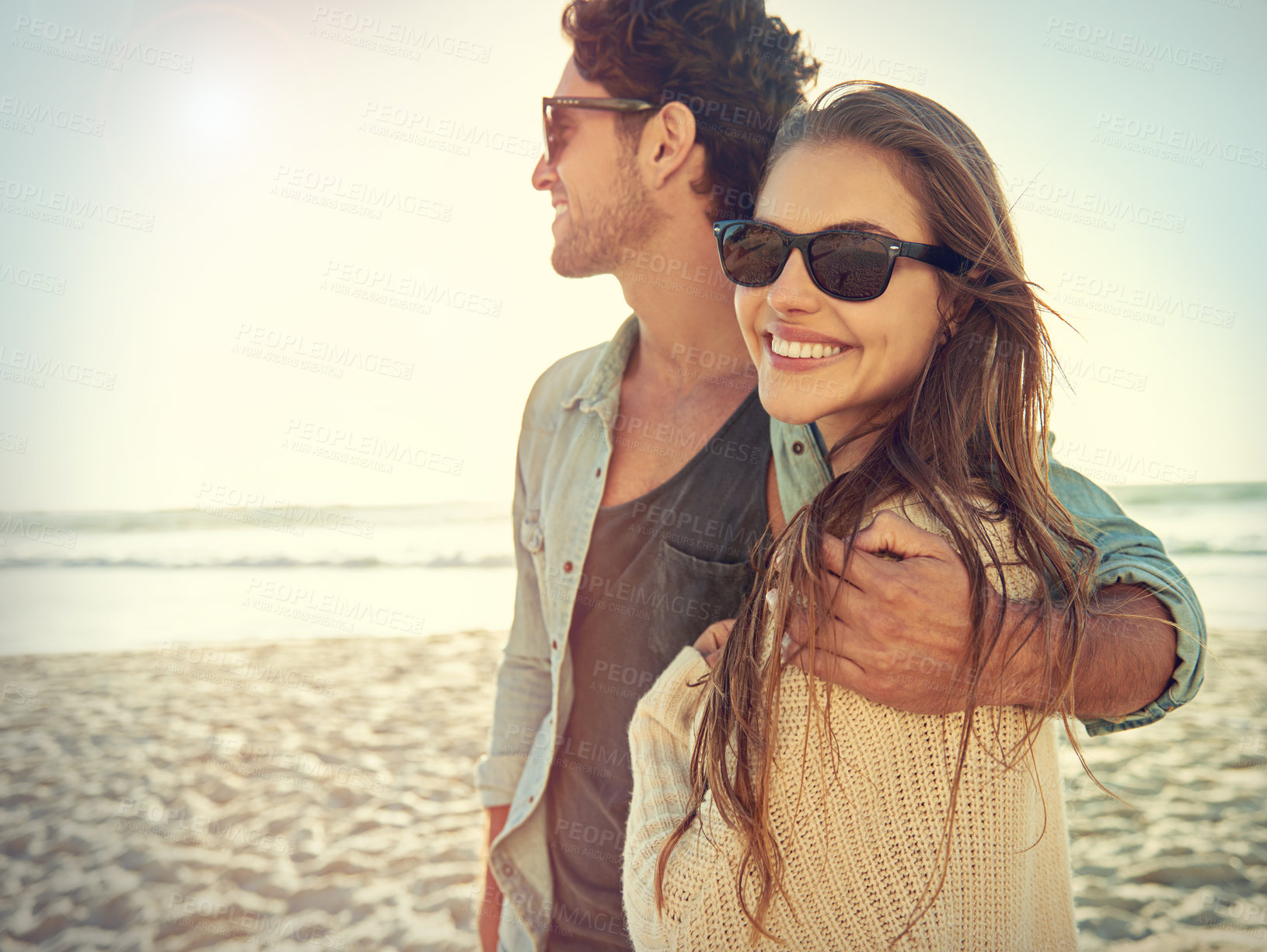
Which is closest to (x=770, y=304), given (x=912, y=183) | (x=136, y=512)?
(x=912, y=183)

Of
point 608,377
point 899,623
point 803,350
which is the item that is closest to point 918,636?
point 899,623

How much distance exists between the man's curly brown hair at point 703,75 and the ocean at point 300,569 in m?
9.24

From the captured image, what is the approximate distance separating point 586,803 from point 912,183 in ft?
6.00

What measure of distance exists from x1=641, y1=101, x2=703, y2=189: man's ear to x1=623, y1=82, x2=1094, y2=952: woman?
0.92 meters

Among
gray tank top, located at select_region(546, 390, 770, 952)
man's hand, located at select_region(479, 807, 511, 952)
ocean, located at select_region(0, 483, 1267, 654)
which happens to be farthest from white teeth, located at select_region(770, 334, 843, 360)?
ocean, located at select_region(0, 483, 1267, 654)

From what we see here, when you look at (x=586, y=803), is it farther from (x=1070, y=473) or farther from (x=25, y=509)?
(x=25, y=509)

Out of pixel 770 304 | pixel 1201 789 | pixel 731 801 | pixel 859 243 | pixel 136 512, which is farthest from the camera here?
pixel 136 512

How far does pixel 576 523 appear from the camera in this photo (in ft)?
8.29

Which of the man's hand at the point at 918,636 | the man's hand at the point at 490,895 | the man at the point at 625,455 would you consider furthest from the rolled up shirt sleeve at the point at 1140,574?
the man's hand at the point at 490,895

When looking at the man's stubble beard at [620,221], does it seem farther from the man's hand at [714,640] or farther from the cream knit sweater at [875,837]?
the cream knit sweater at [875,837]

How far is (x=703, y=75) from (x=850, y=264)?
1.40 metres

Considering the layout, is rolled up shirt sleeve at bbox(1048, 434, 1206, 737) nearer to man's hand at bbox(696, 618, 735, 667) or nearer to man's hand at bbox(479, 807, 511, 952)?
man's hand at bbox(696, 618, 735, 667)

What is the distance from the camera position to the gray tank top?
2246 mm

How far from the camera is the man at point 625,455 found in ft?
7.59
